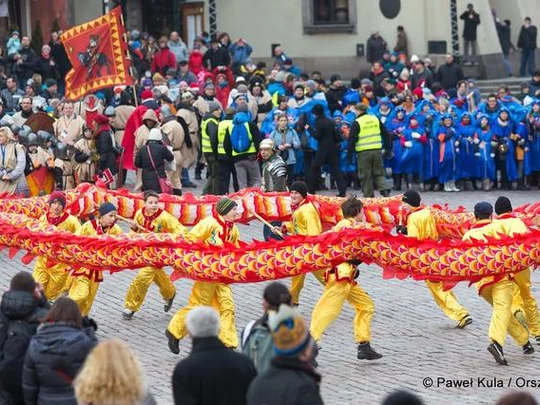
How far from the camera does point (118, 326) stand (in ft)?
55.7

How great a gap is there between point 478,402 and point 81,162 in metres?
12.0

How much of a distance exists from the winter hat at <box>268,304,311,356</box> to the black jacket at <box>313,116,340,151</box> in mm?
16022

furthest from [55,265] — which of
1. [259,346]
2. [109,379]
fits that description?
[109,379]

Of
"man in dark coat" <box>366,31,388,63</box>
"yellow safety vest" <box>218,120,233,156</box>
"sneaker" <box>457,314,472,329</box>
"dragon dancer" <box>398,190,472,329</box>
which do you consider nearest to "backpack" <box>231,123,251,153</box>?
"yellow safety vest" <box>218,120,233,156</box>

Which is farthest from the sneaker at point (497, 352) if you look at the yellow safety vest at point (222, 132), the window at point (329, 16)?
the window at point (329, 16)

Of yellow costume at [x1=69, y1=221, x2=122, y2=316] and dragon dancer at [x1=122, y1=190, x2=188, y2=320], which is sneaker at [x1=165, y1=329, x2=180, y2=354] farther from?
dragon dancer at [x1=122, y1=190, x2=188, y2=320]

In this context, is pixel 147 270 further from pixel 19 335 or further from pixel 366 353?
pixel 19 335

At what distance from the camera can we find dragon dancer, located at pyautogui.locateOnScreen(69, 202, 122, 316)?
16.4m

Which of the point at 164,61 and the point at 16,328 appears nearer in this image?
the point at 16,328

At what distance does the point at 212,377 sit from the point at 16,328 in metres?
1.92

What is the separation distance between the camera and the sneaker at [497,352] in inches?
578

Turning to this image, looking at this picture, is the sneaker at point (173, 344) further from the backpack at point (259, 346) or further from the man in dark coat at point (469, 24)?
the man in dark coat at point (469, 24)

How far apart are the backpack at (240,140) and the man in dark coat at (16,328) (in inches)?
515

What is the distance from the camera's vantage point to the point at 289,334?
935cm
